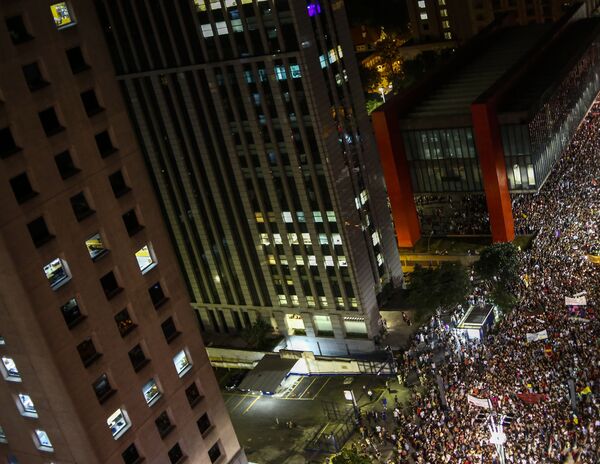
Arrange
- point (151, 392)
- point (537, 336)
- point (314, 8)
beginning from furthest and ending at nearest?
point (314, 8) < point (537, 336) < point (151, 392)

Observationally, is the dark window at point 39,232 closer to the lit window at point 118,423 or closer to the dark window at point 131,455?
the lit window at point 118,423

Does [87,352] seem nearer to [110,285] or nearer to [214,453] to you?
[110,285]

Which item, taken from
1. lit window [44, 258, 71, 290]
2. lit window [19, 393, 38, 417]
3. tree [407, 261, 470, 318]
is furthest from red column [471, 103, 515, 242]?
lit window [19, 393, 38, 417]

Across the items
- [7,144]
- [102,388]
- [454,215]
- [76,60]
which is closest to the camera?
[7,144]

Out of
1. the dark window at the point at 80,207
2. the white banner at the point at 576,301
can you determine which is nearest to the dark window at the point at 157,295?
the dark window at the point at 80,207

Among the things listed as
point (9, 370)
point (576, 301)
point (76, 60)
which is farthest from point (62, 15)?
point (576, 301)

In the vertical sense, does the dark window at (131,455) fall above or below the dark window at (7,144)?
below
